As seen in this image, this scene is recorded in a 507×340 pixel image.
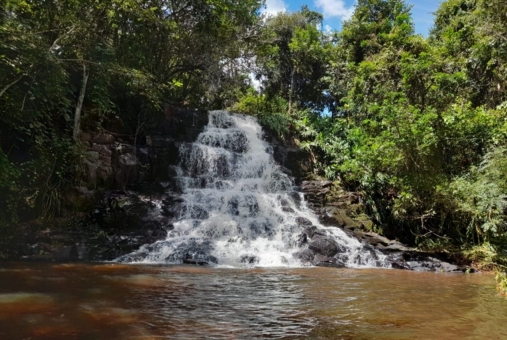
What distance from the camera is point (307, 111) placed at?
69.7ft

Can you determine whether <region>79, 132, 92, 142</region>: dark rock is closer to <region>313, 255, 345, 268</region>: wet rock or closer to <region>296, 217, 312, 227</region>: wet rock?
<region>296, 217, 312, 227</region>: wet rock

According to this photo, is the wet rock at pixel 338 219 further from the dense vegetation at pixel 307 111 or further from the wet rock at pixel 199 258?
the wet rock at pixel 199 258

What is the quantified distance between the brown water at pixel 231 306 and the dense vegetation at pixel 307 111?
3.57 metres

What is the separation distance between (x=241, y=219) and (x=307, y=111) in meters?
11.5

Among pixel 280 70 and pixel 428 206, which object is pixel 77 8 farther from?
pixel 280 70

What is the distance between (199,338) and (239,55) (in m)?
17.6

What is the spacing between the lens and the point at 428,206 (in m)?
11.5

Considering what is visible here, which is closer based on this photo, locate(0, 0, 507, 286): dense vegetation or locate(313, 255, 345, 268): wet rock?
locate(0, 0, 507, 286): dense vegetation

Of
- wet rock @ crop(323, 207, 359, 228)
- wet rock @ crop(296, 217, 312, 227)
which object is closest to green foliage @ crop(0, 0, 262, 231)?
wet rock @ crop(296, 217, 312, 227)

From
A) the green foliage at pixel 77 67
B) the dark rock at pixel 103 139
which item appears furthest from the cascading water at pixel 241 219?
the green foliage at pixel 77 67

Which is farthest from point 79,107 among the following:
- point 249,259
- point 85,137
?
point 249,259

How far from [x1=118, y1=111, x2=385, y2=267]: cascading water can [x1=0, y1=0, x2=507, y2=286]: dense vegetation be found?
244cm

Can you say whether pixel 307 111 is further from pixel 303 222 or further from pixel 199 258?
pixel 199 258

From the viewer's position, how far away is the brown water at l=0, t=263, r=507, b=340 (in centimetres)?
362
